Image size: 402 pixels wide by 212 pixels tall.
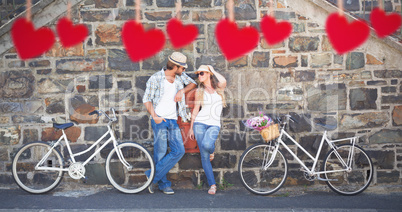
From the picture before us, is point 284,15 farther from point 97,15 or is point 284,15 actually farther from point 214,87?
point 97,15

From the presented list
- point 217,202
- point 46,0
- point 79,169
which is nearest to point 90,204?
point 79,169

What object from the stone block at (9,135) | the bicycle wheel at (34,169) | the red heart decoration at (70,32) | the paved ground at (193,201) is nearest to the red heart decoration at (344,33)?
the paved ground at (193,201)

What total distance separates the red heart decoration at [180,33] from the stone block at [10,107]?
262cm

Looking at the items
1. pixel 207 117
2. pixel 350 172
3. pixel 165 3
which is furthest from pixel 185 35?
pixel 350 172

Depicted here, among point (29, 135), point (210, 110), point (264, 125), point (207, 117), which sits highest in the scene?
point (210, 110)

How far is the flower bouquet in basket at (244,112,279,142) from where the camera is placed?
195 inches

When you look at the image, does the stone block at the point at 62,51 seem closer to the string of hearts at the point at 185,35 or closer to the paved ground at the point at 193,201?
the string of hearts at the point at 185,35

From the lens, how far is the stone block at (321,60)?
550 cm

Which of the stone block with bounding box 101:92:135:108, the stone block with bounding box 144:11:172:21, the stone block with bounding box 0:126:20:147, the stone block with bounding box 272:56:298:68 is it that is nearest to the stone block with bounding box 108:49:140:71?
the stone block with bounding box 101:92:135:108

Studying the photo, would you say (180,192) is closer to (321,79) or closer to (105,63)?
(105,63)

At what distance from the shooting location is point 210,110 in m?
5.20

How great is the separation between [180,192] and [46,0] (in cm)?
355

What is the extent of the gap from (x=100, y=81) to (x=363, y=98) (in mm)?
4161

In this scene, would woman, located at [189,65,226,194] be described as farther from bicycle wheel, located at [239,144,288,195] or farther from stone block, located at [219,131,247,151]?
bicycle wheel, located at [239,144,288,195]
